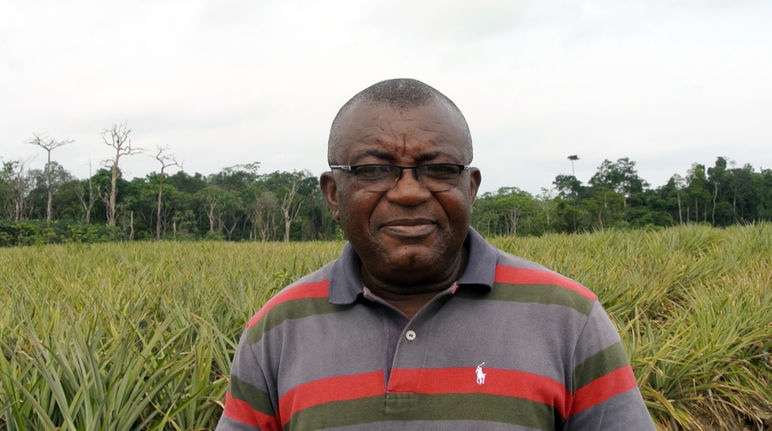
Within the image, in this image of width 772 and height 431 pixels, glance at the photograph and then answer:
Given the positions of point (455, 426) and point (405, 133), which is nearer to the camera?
point (455, 426)

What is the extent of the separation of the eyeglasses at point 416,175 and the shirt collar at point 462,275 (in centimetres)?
15

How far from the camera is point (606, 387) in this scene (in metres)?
1.14

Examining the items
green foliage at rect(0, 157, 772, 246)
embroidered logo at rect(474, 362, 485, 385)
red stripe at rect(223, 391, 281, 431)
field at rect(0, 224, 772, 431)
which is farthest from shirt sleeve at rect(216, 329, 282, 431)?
green foliage at rect(0, 157, 772, 246)

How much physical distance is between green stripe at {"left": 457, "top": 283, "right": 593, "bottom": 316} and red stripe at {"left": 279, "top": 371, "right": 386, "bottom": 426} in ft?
0.80

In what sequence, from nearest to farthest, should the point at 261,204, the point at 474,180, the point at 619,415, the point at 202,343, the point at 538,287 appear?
the point at 619,415 → the point at 538,287 → the point at 474,180 → the point at 202,343 → the point at 261,204

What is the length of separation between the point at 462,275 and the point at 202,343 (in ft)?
4.66

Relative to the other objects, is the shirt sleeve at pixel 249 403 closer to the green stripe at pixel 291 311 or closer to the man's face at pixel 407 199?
the green stripe at pixel 291 311

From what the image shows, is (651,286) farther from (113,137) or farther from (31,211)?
(31,211)

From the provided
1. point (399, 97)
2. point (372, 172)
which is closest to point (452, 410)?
point (372, 172)

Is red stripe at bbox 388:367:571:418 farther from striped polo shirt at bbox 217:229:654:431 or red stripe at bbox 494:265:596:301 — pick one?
red stripe at bbox 494:265:596:301

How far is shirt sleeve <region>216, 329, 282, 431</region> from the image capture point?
1248 mm

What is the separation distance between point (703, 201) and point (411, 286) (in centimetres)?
5510

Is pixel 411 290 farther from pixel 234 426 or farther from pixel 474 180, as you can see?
pixel 234 426

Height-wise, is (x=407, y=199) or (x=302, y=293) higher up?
(x=407, y=199)
